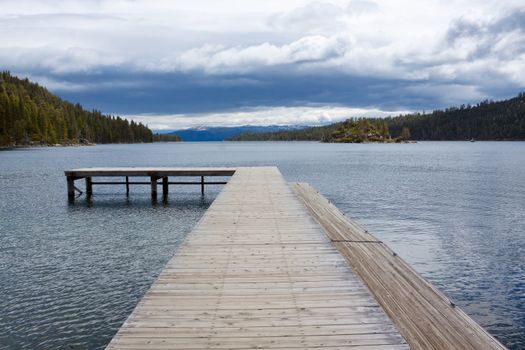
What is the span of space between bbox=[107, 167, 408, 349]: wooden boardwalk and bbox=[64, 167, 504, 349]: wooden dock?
16mm

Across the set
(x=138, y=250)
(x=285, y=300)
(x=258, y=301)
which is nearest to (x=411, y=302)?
(x=285, y=300)

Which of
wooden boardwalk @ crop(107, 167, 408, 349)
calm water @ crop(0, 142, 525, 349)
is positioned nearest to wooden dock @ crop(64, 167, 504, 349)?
wooden boardwalk @ crop(107, 167, 408, 349)

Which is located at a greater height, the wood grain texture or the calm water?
the wood grain texture

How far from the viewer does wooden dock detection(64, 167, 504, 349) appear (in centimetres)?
575

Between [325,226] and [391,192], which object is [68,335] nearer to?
[325,226]

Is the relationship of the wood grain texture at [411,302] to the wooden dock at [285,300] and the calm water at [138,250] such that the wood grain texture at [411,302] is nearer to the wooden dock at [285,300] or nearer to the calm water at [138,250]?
the wooden dock at [285,300]

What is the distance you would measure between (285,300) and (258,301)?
45 cm

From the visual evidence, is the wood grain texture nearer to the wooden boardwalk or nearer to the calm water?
the wooden boardwalk

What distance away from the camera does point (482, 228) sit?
2330cm

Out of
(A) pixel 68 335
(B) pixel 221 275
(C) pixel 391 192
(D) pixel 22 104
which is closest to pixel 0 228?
(A) pixel 68 335

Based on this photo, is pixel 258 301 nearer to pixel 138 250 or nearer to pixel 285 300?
pixel 285 300

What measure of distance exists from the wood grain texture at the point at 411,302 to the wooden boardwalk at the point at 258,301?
142 centimetres

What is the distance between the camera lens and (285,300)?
23.3ft

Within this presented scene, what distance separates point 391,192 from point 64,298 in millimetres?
31940
